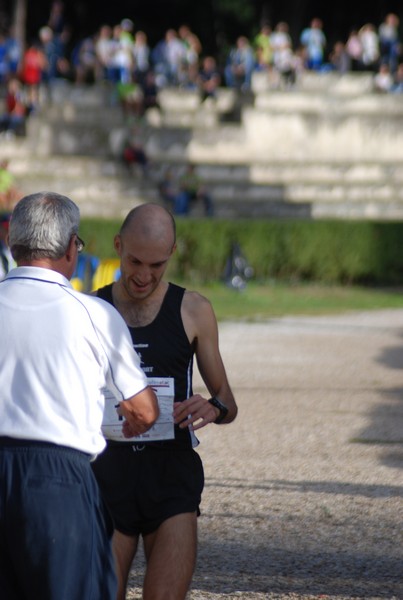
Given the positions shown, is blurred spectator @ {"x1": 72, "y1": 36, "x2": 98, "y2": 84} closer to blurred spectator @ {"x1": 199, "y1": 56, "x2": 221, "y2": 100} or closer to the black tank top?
blurred spectator @ {"x1": 199, "y1": 56, "x2": 221, "y2": 100}

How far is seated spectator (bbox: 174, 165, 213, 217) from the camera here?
28.8 m

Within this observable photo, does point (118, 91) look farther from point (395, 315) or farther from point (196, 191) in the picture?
point (395, 315)

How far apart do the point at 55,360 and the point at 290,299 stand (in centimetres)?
1869

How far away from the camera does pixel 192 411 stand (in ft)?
14.4

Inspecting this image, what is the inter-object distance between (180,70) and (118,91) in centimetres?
249

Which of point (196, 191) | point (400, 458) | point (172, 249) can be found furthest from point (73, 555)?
point (196, 191)

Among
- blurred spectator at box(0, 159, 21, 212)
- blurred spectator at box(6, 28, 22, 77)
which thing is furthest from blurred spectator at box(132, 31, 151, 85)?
blurred spectator at box(0, 159, 21, 212)

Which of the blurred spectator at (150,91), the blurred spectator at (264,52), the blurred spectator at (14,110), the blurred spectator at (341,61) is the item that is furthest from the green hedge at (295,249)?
the blurred spectator at (341,61)

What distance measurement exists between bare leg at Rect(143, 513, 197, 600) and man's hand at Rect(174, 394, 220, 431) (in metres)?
0.31

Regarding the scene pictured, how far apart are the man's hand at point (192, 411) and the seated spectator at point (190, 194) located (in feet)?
79.8

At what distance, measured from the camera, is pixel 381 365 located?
46.1 feet

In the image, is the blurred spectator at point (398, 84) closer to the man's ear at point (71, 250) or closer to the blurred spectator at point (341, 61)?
the blurred spectator at point (341, 61)

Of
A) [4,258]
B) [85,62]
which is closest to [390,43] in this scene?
[85,62]

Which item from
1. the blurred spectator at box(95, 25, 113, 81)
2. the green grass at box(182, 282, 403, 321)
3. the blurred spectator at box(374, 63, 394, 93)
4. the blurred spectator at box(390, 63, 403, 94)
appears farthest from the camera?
the blurred spectator at box(390, 63, 403, 94)
